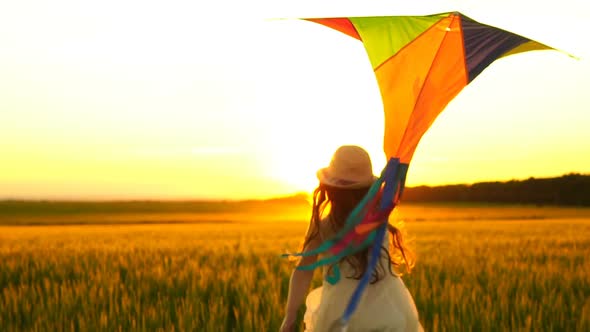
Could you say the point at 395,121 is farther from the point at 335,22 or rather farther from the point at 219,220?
the point at 219,220

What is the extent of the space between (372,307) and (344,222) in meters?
0.37

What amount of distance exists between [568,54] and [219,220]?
115 ft

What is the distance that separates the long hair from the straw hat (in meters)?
0.04

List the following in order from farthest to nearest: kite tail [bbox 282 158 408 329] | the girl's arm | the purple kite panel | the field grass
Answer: the field grass → the girl's arm → the purple kite panel → kite tail [bbox 282 158 408 329]

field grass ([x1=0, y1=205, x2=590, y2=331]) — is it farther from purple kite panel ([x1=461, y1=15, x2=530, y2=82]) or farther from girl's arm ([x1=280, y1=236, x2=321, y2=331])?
purple kite panel ([x1=461, y1=15, x2=530, y2=82])

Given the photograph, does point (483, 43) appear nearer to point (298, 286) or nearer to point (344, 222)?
point (344, 222)

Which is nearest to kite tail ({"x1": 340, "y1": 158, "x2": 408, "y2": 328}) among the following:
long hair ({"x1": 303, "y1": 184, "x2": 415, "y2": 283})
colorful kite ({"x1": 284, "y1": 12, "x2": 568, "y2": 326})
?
colorful kite ({"x1": 284, "y1": 12, "x2": 568, "y2": 326})

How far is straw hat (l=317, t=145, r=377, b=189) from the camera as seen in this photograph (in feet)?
9.86

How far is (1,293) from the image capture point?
20.4 ft

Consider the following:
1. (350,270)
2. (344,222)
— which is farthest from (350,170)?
(350,270)

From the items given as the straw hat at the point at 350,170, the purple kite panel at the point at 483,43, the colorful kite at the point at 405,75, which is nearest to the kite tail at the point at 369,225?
the colorful kite at the point at 405,75

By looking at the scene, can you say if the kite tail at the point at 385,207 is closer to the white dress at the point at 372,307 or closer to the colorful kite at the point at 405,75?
the colorful kite at the point at 405,75

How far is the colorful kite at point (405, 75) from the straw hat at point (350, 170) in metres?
0.15

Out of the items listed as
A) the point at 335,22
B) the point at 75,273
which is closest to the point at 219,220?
the point at 75,273
